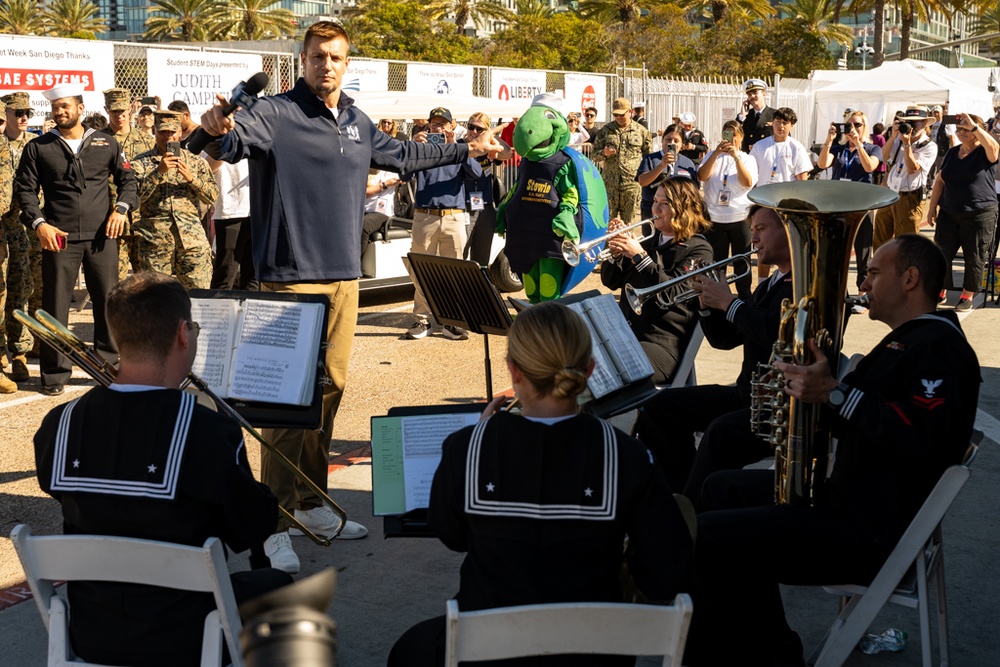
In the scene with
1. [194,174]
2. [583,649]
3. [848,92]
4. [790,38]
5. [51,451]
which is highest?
[790,38]

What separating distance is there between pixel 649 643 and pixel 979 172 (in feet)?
29.5

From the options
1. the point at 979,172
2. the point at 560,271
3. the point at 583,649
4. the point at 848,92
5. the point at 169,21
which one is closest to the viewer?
the point at 583,649

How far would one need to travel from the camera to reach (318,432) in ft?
14.9

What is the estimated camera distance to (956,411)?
3.13 metres

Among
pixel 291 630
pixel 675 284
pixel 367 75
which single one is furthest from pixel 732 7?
pixel 291 630

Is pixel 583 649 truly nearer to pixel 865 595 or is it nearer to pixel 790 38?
pixel 865 595

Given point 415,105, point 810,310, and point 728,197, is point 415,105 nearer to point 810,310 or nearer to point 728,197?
point 728,197

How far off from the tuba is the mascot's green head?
154 inches

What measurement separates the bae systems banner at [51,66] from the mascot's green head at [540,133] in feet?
21.9

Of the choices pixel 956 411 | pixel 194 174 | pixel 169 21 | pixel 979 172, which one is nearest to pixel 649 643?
pixel 956 411

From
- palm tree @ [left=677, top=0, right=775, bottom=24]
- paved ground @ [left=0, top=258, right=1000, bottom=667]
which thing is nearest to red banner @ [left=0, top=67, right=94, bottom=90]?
paved ground @ [left=0, top=258, right=1000, bottom=667]

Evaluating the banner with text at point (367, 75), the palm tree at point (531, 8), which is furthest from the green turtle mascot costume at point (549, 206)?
the palm tree at point (531, 8)

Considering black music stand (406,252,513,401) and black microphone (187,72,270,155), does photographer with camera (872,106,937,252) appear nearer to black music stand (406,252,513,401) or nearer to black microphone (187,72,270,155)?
black music stand (406,252,513,401)

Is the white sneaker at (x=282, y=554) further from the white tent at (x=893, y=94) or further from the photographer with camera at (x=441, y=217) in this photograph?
the white tent at (x=893, y=94)
